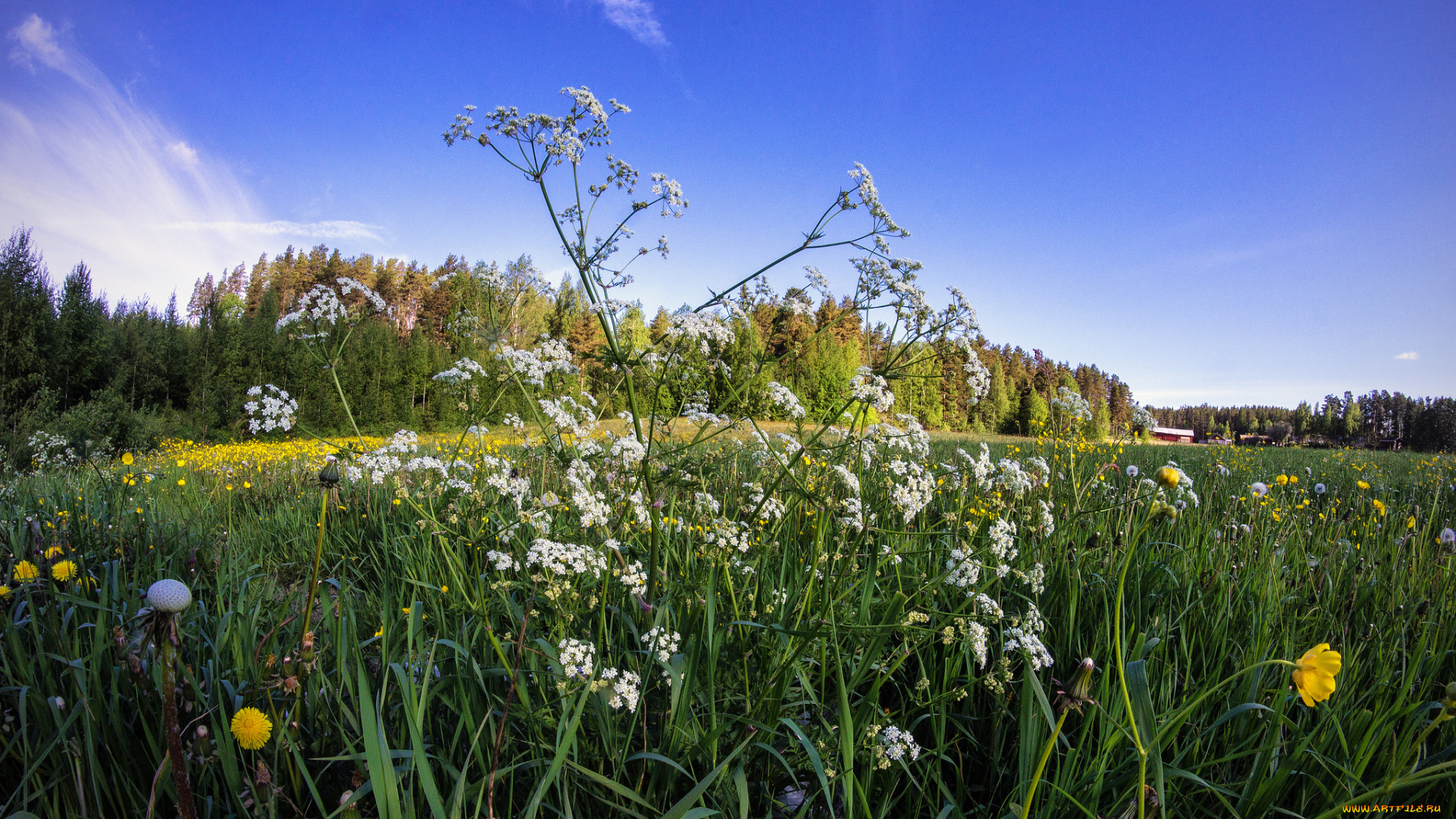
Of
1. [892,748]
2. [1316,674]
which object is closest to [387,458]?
[892,748]

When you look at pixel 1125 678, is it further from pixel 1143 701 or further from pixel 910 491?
pixel 910 491

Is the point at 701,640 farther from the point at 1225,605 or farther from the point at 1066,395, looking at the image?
the point at 1066,395

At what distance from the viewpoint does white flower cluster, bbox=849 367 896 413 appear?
219cm

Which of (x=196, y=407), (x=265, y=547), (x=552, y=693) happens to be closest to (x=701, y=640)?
(x=552, y=693)

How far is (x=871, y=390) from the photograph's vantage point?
2.14 m

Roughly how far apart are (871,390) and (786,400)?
46 centimetres

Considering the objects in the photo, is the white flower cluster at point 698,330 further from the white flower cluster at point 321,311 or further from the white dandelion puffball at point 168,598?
the white flower cluster at point 321,311

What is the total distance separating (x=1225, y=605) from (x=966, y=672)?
1.26 metres

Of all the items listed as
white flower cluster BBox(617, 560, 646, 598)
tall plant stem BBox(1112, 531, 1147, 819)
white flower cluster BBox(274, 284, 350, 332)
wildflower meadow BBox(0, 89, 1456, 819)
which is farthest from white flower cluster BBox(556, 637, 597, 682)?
white flower cluster BBox(274, 284, 350, 332)

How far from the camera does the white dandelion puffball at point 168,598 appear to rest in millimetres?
973

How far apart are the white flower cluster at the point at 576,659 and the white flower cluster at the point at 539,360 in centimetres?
105

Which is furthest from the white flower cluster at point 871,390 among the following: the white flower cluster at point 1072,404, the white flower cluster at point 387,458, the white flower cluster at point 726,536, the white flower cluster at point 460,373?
the white flower cluster at point 1072,404

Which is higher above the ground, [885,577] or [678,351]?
[678,351]

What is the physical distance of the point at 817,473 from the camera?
9.95 ft
